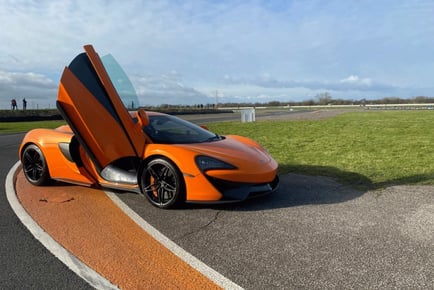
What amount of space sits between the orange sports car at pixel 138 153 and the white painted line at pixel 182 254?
421mm

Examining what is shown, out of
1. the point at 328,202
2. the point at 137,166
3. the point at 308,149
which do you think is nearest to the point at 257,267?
the point at 328,202

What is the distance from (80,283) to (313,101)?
11943 cm

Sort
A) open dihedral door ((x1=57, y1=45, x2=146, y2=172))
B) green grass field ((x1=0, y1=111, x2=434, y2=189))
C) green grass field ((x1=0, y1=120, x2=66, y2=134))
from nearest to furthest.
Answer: open dihedral door ((x1=57, y1=45, x2=146, y2=172)) < green grass field ((x1=0, y1=111, x2=434, y2=189)) < green grass field ((x1=0, y1=120, x2=66, y2=134))

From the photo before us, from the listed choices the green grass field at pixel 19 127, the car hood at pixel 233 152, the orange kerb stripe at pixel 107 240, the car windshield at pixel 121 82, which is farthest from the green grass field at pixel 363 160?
the green grass field at pixel 19 127

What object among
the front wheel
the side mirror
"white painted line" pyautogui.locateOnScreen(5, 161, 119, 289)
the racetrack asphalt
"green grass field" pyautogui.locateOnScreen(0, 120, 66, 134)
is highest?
the side mirror

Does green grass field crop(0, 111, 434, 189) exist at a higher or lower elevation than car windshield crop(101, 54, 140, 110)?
lower

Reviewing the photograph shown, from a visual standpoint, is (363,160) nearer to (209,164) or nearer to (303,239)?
(209,164)

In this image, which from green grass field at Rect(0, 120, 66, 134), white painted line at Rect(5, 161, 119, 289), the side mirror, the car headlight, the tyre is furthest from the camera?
green grass field at Rect(0, 120, 66, 134)

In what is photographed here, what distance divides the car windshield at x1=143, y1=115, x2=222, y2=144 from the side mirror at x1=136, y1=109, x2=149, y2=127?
6cm

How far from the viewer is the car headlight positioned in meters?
4.66

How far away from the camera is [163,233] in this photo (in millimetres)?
3984

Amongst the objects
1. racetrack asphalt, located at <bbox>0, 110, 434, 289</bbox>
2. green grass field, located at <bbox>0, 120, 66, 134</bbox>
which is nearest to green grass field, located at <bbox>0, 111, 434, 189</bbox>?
racetrack asphalt, located at <bbox>0, 110, 434, 289</bbox>

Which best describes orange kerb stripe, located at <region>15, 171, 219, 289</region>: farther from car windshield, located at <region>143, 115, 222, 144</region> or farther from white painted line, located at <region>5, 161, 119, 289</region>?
car windshield, located at <region>143, 115, 222, 144</region>

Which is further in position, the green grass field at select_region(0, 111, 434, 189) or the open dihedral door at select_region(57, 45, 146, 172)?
the green grass field at select_region(0, 111, 434, 189)
